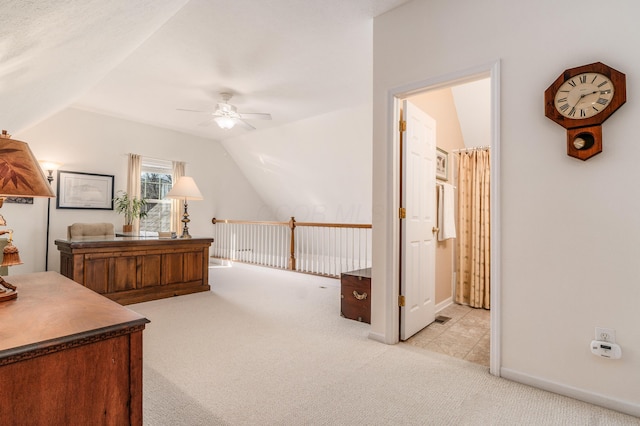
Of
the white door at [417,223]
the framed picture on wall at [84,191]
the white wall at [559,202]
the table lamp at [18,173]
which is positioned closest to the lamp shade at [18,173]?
the table lamp at [18,173]

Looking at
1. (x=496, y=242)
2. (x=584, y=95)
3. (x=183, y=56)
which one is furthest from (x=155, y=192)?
(x=584, y=95)

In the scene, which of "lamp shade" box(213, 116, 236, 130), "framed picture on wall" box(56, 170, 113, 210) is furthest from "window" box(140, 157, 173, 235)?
"lamp shade" box(213, 116, 236, 130)

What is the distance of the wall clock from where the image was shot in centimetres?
184

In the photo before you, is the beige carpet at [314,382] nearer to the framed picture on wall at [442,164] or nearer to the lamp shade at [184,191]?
the lamp shade at [184,191]

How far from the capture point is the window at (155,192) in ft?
21.9

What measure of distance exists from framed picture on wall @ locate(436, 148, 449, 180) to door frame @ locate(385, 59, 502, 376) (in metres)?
1.15

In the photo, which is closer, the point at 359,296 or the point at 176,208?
the point at 359,296

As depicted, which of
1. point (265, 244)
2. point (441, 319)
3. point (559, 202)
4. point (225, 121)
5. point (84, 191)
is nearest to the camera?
point (559, 202)

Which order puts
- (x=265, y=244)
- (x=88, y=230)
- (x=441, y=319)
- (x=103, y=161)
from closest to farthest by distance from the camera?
(x=441, y=319)
(x=88, y=230)
(x=103, y=161)
(x=265, y=244)

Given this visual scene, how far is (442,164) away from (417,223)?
1.22 metres

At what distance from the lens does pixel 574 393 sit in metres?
1.95

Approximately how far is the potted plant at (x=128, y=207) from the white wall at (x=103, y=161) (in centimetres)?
17

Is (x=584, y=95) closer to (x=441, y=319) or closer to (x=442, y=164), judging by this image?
(x=442, y=164)

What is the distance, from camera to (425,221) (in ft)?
10.6
